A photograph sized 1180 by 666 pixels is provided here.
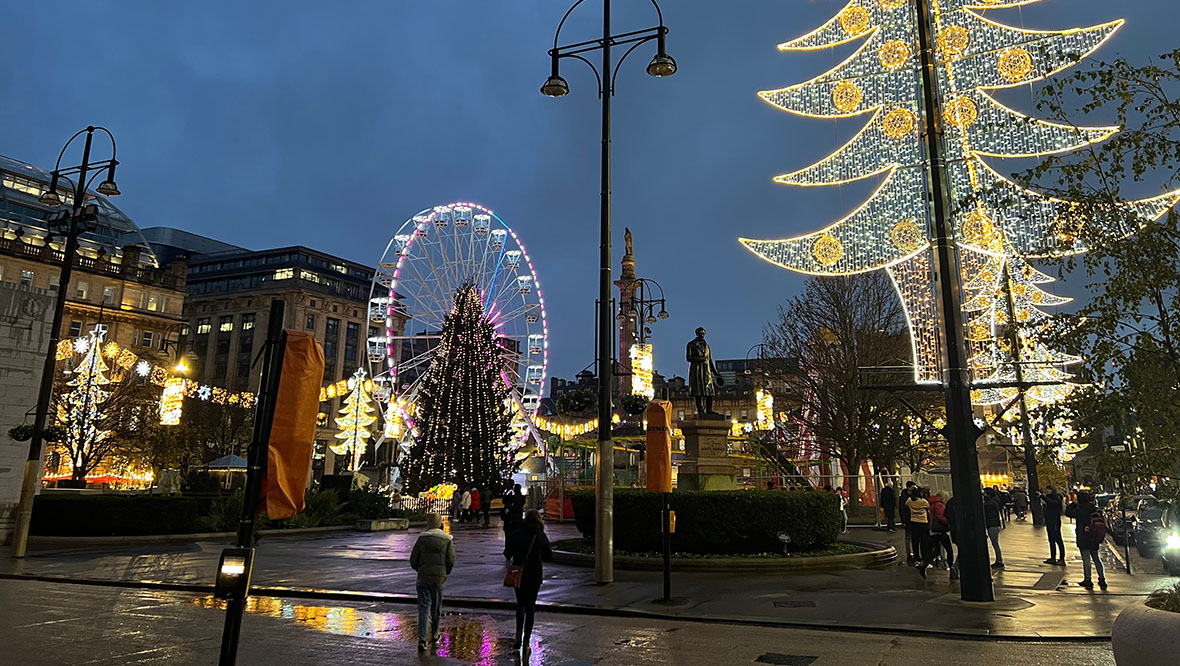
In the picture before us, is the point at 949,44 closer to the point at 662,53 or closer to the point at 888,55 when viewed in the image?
the point at 888,55

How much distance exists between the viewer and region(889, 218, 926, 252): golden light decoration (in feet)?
53.1

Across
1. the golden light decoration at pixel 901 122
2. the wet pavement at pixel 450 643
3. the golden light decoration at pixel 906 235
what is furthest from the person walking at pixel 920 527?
the golden light decoration at pixel 901 122

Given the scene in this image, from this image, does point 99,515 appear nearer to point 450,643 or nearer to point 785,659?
point 450,643

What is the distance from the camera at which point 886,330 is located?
3453cm

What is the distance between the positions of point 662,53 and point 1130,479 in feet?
40.0

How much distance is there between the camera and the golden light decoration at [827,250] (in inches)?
651

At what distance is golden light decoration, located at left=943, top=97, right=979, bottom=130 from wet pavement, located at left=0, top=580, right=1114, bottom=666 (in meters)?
10.4

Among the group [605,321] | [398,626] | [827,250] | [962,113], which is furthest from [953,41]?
[398,626]

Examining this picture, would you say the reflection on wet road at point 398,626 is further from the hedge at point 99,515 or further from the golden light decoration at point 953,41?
the golden light decoration at point 953,41

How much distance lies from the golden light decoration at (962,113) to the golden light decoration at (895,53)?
146 centimetres

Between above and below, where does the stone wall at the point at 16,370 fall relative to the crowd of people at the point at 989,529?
above

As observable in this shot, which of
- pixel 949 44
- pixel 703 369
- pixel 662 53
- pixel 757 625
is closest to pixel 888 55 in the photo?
pixel 949 44

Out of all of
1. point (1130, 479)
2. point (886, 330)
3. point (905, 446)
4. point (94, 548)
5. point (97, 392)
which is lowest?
point (94, 548)

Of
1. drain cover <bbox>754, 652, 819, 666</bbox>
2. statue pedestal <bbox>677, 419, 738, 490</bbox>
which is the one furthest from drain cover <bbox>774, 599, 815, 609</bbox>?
statue pedestal <bbox>677, 419, 738, 490</bbox>
